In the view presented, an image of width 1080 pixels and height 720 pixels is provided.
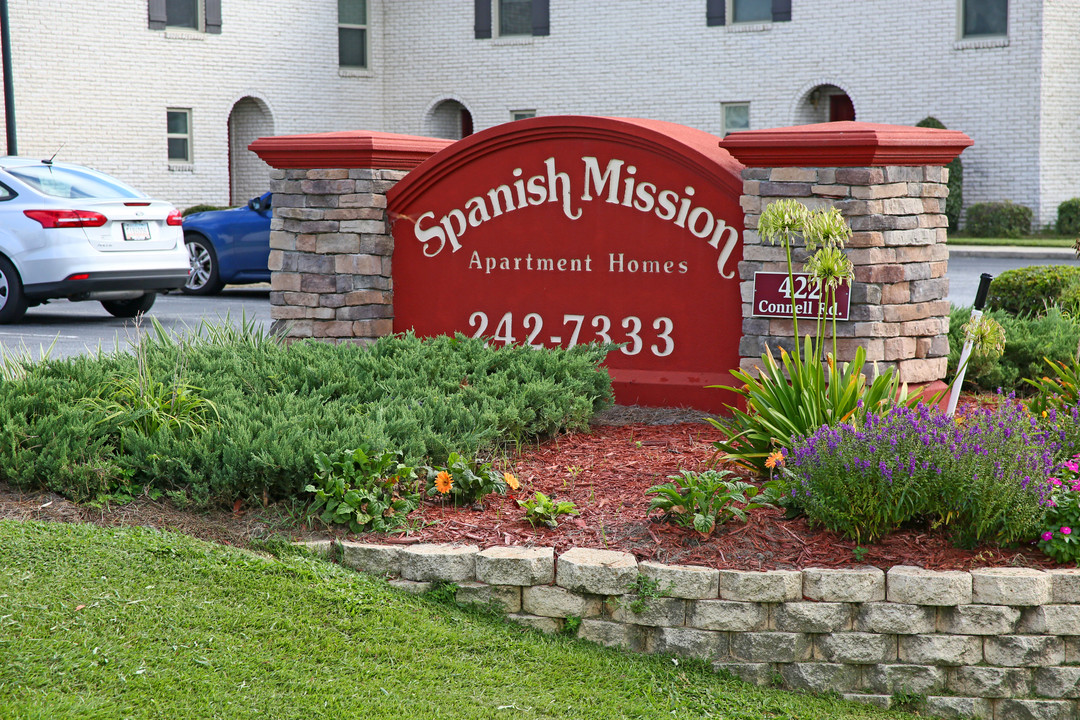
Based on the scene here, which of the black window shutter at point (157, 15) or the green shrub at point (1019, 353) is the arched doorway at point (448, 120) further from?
the green shrub at point (1019, 353)

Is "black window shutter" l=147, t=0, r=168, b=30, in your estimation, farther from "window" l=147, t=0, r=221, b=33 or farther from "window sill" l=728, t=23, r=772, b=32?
"window sill" l=728, t=23, r=772, b=32

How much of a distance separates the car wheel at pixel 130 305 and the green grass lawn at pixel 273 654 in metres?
8.26

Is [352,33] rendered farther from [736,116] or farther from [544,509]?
[544,509]

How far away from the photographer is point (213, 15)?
835 inches

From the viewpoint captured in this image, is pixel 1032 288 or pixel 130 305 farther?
pixel 130 305

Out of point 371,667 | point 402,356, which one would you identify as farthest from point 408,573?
point 402,356

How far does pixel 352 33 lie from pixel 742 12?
8163 millimetres

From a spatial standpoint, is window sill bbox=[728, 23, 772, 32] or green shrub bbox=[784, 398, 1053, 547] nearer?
green shrub bbox=[784, 398, 1053, 547]

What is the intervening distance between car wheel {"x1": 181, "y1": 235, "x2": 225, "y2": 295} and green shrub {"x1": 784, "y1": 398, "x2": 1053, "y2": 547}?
11.3 metres

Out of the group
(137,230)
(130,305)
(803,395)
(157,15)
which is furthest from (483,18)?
(803,395)

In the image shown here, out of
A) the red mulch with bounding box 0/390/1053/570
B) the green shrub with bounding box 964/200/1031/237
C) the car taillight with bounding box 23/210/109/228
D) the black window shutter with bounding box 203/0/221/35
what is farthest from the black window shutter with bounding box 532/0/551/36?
the red mulch with bounding box 0/390/1053/570

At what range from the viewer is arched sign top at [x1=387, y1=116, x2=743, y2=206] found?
6.09m

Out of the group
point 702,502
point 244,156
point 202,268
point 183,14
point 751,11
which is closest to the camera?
point 702,502

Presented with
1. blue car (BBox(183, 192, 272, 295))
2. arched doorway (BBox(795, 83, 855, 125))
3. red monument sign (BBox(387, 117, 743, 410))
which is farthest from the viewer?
arched doorway (BBox(795, 83, 855, 125))
